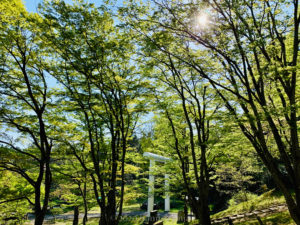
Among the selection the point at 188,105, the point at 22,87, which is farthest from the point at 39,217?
the point at 188,105

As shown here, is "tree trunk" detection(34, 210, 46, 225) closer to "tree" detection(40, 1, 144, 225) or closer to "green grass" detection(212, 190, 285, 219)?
"tree" detection(40, 1, 144, 225)

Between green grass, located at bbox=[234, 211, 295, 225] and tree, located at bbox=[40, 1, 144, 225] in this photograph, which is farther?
green grass, located at bbox=[234, 211, 295, 225]

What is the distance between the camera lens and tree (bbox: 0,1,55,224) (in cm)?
685

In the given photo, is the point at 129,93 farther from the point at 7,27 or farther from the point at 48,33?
the point at 7,27

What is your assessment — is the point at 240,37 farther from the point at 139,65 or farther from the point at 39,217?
the point at 39,217

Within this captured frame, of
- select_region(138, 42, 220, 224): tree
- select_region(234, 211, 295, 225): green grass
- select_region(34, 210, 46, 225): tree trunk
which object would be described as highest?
select_region(138, 42, 220, 224): tree

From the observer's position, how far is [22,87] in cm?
846

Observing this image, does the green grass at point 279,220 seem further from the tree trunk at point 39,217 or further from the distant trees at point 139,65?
the tree trunk at point 39,217

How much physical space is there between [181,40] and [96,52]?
341cm

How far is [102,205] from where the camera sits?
6609 mm

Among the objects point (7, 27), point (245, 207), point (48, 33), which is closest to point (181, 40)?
point (48, 33)

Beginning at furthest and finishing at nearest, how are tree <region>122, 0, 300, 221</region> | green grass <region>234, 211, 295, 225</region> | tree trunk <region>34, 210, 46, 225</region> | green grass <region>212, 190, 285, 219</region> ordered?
green grass <region>212, 190, 285, 219</region> → green grass <region>234, 211, 295, 225</region> → tree trunk <region>34, 210, 46, 225</region> → tree <region>122, 0, 300, 221</region>

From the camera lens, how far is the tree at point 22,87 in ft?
22.5

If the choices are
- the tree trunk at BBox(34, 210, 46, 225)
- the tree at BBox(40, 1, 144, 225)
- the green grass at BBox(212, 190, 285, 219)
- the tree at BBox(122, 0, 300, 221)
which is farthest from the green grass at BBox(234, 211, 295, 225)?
the tree trunk at BBox(34, 210, 46, 225)
